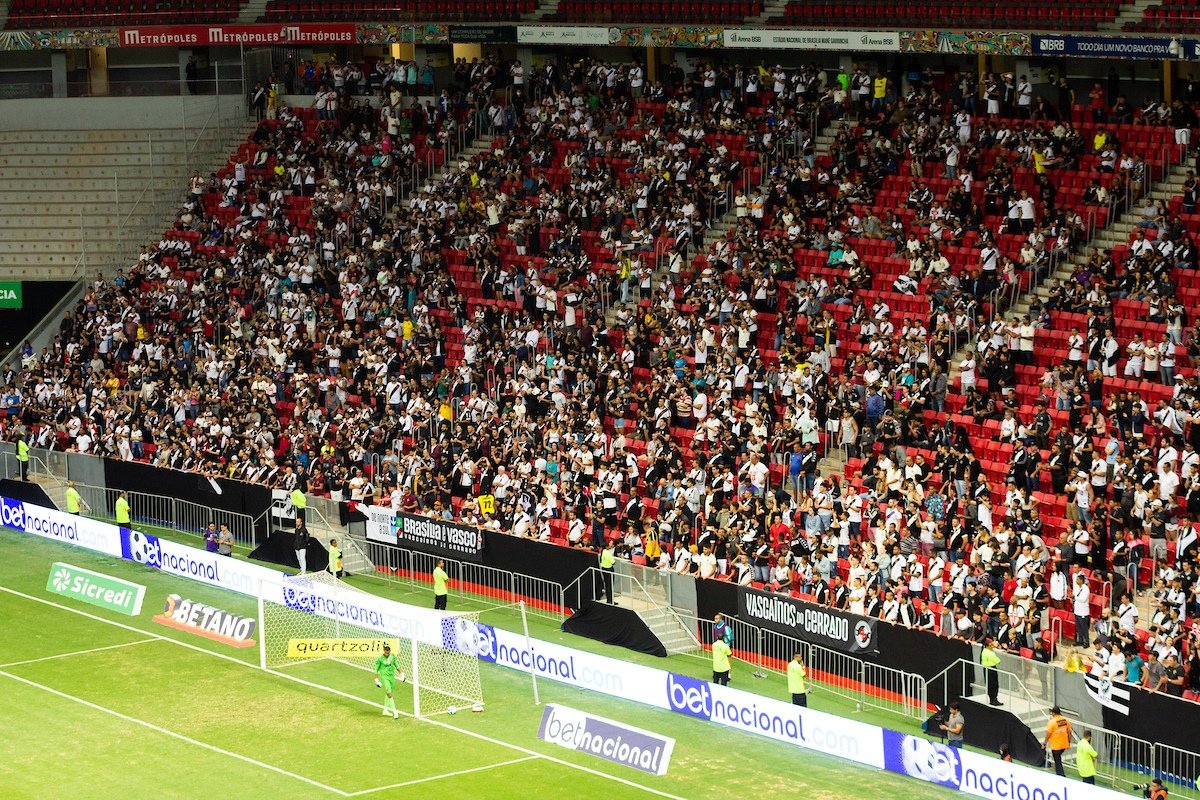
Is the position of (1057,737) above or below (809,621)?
below

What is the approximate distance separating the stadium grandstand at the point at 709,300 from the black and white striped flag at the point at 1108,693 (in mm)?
609

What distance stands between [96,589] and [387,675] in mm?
10704

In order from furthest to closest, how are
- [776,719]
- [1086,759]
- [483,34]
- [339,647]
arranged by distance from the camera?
[483,34] < [339,647] < [776,719] < [1086,759]

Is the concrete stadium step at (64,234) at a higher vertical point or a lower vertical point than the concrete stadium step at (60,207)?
lower

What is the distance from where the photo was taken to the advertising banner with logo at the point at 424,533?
38.8 meters

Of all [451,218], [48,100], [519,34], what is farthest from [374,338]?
[48,100]

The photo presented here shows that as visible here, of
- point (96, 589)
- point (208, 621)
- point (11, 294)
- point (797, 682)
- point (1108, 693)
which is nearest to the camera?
point (1108, 693)

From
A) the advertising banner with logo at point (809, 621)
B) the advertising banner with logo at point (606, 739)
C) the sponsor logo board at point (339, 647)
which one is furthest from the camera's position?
the sponsor logo board at point (339, 647)

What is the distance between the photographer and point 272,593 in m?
37.3

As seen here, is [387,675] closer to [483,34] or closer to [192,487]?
[192,487]

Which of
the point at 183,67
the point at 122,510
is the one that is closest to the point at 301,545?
the point at 122,510

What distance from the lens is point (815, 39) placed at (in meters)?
46.4

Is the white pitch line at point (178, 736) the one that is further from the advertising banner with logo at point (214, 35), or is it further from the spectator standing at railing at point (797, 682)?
the advertising banner with logo at point (214, 35)

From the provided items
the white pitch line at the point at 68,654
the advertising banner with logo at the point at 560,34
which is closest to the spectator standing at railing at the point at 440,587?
the white pitch line at the point at 68,654
